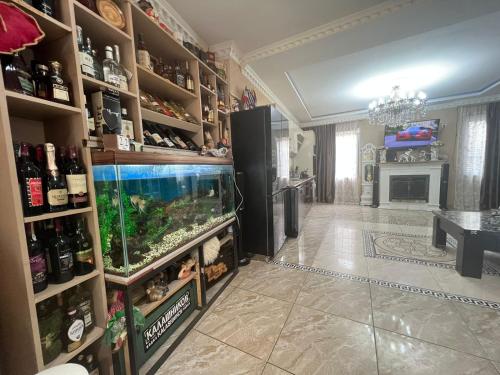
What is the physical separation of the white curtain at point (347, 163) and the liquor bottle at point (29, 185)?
6.01 metres

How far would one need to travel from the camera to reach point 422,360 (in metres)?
1.04

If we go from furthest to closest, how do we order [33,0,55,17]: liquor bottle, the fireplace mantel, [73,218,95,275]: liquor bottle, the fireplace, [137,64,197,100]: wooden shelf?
the fireplace, the fireplace mantel, [137,64,197,100]: wooden shelf, [73,218,95,275]: liquor bottle, [33,0,55,17]: liquor bottle

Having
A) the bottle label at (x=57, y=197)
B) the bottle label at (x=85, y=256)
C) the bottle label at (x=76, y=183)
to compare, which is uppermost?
the bottle label at (x=76, y=183)

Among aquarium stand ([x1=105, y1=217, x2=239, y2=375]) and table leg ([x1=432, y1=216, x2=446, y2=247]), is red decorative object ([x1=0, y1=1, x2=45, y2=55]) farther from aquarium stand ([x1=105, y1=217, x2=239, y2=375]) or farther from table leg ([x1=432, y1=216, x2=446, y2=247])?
table leg ([x1=432, y1=216, x2=446, y2=247])

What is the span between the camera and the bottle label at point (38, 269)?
736 millimetres

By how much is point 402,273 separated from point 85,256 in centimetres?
252

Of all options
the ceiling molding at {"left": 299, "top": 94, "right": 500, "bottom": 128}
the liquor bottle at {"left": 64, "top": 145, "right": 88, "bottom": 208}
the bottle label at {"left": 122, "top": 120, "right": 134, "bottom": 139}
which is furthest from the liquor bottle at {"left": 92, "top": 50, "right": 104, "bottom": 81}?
the ceiling molding at {"left": 299, "top": 94, "right": 500, "bottom": 128}

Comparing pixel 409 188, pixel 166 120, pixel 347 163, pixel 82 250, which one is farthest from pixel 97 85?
pixel 409 188

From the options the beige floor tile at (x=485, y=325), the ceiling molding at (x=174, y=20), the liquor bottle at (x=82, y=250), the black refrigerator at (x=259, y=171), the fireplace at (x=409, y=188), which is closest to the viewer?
the liquor bottle at (x=82, y=250)

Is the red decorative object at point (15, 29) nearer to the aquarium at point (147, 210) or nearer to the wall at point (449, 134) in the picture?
the aquarium at point (147, 210)

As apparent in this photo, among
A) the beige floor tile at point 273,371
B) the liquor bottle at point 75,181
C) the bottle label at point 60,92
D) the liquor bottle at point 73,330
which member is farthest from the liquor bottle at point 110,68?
the beige floor tile at point 273,371

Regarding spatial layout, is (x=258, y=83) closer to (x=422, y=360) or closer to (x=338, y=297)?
Result: (x=338, y=297)

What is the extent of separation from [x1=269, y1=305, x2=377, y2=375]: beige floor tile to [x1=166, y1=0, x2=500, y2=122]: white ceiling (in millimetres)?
2560

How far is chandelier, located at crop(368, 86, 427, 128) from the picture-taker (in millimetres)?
3156
